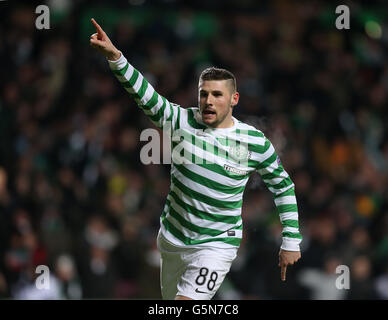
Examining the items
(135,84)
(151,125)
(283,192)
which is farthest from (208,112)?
(151,125)

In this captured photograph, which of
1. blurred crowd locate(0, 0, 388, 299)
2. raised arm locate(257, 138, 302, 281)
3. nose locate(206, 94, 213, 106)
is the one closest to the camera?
nose locate(206, 94, 213, 106)

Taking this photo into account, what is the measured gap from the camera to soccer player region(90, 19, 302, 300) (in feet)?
17.5

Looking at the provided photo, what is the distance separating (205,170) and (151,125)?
4.86 m

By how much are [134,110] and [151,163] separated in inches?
36.8

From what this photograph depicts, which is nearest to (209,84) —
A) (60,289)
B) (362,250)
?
(60,289)

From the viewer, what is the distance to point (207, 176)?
536 cm

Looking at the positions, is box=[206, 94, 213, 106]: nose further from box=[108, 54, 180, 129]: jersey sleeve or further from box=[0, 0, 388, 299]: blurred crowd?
box=[0, 0, 388, 299]: blurred crowd

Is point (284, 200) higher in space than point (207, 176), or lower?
lower

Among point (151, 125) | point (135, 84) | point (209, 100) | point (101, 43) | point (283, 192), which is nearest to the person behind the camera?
point (101, 43)

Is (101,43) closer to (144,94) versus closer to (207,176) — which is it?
(144,94)

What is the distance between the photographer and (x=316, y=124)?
10.9 meters

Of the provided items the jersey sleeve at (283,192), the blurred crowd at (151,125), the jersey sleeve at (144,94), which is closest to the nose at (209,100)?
the jersey sleeve at (144,94)

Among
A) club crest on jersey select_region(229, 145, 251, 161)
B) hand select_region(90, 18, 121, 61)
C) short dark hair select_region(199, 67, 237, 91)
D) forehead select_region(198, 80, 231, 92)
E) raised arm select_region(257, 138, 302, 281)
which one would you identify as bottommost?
raised arm select_region(257, 138, 302, 281)

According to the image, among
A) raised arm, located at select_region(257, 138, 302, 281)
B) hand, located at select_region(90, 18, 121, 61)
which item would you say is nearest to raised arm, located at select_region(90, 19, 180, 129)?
hand, located at select_region(90, 18, 121, 61)
